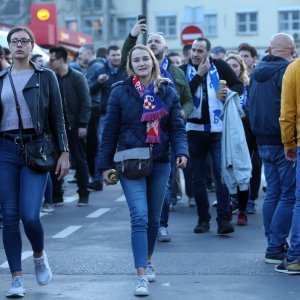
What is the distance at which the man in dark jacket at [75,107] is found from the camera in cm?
1288

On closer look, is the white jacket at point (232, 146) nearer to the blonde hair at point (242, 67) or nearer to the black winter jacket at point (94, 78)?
the blonde hair at point (242, 67)

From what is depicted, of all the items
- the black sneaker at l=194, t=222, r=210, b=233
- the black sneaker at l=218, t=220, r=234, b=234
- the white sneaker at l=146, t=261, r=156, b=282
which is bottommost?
the black sneaker at l=194, t=222, r=210, b=233

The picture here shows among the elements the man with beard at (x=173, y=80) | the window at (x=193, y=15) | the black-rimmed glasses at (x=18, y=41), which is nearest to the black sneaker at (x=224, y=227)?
the man with beard at (x=173, y=80)

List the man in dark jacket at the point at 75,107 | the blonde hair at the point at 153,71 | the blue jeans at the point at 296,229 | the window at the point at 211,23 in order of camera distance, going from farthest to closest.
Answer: the window at the point at 211,23 → the man in dark jacket at the point at 75,107 → the blue jeans at the point at 296,229 → the blonde hair at the point at 153,71

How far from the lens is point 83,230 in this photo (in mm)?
10602

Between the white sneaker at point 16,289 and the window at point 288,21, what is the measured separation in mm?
66135

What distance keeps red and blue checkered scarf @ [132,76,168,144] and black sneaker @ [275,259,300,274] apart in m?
1.46

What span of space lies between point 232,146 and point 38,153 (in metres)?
3.33

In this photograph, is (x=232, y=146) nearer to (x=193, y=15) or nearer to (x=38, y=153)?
(x=38, y=153)

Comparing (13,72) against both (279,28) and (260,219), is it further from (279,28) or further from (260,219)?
(279,28)

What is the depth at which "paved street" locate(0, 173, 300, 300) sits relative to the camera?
7.09m

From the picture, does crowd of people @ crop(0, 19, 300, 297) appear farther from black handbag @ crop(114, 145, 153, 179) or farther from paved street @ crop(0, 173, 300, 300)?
paved street @ crop(0, 173, 300, 300)

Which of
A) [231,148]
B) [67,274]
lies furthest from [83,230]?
[67,274]

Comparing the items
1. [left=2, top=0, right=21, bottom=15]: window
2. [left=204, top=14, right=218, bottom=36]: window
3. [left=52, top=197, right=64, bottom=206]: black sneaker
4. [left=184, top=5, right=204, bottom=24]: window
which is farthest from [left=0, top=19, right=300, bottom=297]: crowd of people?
[left=2, top=0, right=21, bottom=15]: window
